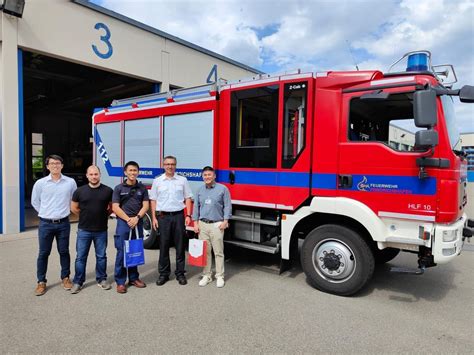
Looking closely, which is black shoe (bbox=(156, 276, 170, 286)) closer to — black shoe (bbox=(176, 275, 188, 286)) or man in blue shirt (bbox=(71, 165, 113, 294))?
black shoe (bbox=(176, 275, 188, 286))

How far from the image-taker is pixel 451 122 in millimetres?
4039

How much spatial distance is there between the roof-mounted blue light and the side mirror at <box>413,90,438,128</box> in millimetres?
777

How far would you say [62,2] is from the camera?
7977 mm

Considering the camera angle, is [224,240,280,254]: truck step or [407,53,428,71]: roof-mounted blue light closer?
[407,53,428,71]: roof-mounted blue light

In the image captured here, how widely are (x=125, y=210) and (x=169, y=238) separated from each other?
700 millimetres

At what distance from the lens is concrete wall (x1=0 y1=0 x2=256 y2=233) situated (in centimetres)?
742

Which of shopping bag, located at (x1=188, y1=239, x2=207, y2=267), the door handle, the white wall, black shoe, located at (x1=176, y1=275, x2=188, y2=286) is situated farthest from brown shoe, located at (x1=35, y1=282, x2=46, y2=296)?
the white wall

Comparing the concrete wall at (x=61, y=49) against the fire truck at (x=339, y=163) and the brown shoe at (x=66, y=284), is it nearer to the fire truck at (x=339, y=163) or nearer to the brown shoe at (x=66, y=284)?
the brown shoe at (x=66, y=284)

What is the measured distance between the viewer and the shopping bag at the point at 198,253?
14.7 ft

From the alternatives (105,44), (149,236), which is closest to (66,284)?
(149,236)

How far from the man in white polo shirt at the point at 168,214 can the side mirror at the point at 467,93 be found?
3392mm

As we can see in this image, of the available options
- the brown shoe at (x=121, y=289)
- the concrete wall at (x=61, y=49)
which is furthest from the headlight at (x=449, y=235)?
the concrete wall at (x=61, y=49)

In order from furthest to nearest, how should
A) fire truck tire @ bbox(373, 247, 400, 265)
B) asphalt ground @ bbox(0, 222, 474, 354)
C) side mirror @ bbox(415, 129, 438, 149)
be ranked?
1. fire truck tire @ bbox(373, 247, 400, 265)
2. side mirror @ bbox(415, 129, 438, 149)
3. asphalt ground @ bbox(0, 222, 474, 354)

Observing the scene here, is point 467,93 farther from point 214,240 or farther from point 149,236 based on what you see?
point 149,236
